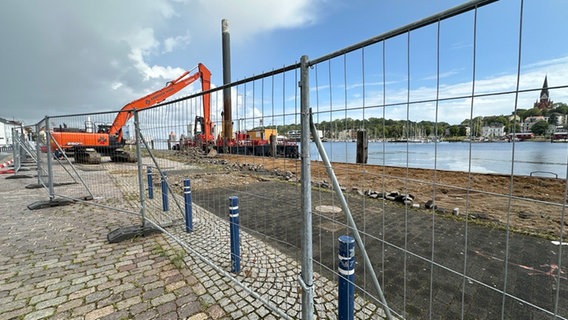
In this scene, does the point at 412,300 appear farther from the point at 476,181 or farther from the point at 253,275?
the point at 476,181

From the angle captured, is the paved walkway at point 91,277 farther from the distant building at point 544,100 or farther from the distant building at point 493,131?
the distant building at point 544,100

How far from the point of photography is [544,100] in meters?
1.11

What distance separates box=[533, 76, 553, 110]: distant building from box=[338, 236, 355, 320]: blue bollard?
116cm

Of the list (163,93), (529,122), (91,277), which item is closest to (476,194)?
(529,122)

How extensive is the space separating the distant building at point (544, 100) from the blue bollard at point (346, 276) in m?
1.16

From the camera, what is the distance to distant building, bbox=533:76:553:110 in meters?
1.08

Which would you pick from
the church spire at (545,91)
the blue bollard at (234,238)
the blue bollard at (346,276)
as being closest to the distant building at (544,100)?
the church spire at (545,91)

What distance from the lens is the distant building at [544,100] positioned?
42.4 inches

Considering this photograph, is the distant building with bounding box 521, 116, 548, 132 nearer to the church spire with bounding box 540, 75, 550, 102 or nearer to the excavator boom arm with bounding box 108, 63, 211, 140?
the church spire with bounding box 540, 75, 550, 102

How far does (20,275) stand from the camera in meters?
3.03

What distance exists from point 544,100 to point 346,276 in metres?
1.38

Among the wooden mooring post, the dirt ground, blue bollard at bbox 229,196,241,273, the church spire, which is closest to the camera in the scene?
the church spire

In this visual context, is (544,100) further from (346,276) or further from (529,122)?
(346,276)

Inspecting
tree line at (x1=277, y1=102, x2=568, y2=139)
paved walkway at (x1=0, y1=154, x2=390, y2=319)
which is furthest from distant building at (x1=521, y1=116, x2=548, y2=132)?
paved walkway at (x1=0, y1=154, x2=390, y2=319)
